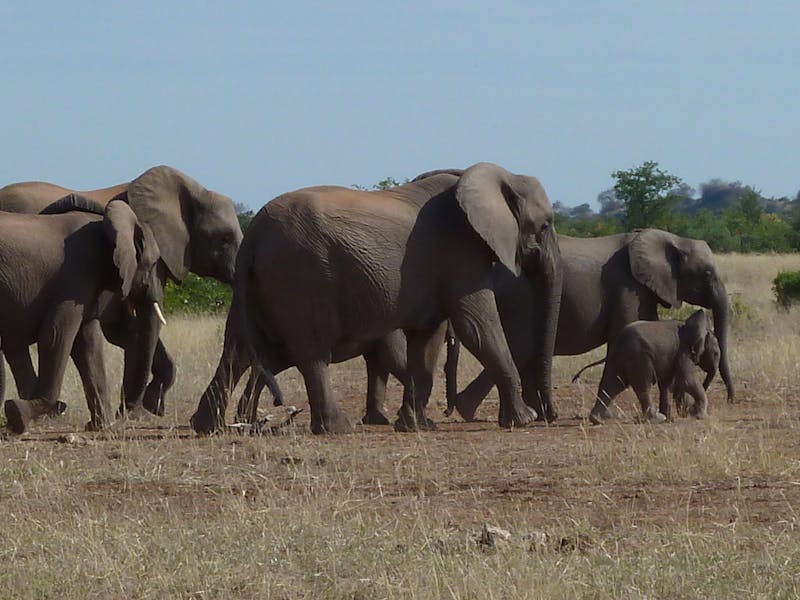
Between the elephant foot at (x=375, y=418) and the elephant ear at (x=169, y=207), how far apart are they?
8.07ft

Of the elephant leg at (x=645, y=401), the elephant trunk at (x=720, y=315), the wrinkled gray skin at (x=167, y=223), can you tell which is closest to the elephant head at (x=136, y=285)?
the wrinkled gray skin at (x=167, y=223)

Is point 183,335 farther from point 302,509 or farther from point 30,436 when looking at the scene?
point 302,509

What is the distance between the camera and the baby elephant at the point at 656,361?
1345 centimetres

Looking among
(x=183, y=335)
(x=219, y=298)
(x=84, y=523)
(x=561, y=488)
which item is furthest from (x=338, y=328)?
(x=219, y=298)

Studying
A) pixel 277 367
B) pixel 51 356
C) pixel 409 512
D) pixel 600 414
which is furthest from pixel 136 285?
pixel 409 512

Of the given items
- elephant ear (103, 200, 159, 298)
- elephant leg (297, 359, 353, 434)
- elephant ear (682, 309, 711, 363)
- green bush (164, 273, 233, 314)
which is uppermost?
elephant ear (103, 200, 159, 298)

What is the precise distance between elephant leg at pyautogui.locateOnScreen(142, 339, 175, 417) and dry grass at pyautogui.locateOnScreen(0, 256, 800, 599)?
1889mm

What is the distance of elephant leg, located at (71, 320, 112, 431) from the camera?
1289 cm

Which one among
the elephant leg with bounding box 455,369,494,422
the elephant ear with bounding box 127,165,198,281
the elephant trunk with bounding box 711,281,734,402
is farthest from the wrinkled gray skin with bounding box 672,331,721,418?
the elephant ear with bounding box 127,165,198,281

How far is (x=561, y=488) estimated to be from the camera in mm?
9367

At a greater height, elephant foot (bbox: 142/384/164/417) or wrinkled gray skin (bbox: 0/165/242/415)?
wrinkled gray skin (bbox: 0/165/242/415)

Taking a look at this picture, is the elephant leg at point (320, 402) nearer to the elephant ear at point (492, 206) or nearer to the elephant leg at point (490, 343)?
the elephant leg at point (490, 343)

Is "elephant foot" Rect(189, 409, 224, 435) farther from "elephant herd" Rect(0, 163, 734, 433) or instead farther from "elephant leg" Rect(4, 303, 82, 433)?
"elephant leg" Rect(4, 303, 82, 433)

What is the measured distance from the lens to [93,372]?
1293 cm
